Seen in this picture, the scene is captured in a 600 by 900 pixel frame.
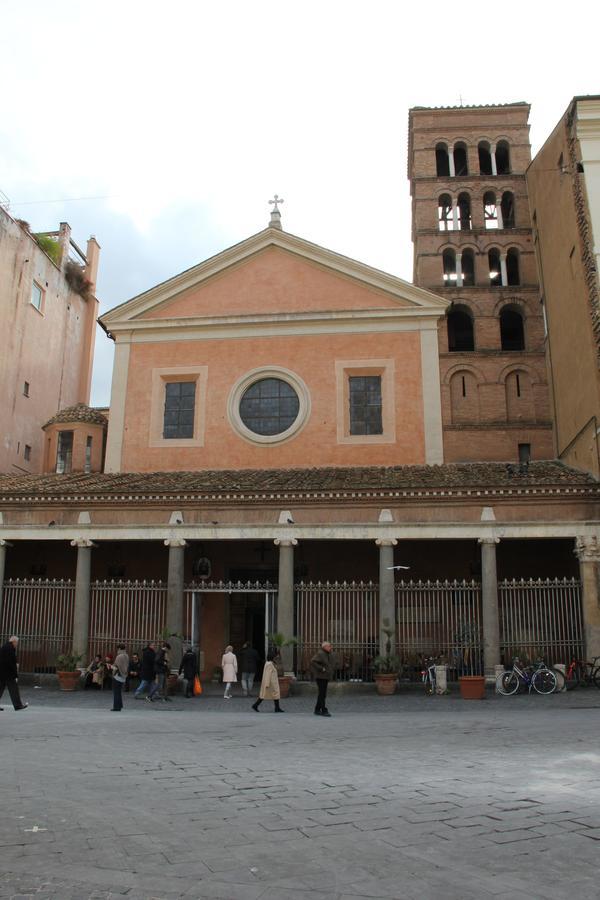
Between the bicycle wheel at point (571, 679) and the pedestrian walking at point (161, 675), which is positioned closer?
the pedestrian walking at point (161, 675)

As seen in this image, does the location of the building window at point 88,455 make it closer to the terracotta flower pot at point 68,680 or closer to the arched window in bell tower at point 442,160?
the terracotta flower pot at point 68,680

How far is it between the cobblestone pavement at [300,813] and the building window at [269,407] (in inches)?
495

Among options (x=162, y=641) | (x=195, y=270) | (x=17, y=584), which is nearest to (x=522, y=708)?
(x=162, y=641)

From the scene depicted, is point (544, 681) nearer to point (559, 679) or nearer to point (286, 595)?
point (559, 679)

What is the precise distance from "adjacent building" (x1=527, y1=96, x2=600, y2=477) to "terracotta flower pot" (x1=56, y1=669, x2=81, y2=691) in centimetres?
1331

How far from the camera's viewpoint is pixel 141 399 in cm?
2338

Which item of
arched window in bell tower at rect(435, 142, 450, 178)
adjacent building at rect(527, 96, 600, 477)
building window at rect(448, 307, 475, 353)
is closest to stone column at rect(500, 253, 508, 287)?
building window at rect(448, 307, 475, 353)

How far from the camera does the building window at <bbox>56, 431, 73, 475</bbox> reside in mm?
26047

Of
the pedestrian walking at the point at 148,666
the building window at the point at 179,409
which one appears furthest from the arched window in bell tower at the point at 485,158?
the pedestrian walking at the point at 148,666

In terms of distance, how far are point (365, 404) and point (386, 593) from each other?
674 centimetres

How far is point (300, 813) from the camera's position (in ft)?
19.0

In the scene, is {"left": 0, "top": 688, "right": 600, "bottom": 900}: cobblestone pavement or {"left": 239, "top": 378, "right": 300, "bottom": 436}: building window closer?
{"left": 0, "top": 688, "right": 600, "bottom": 900}: cobblestone pavement

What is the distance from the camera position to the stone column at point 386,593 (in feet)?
56.6

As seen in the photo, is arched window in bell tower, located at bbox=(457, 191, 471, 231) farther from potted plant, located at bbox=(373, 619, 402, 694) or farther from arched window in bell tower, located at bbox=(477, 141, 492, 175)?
potted plant, located at bbox=(373, 619, 402, 694)
